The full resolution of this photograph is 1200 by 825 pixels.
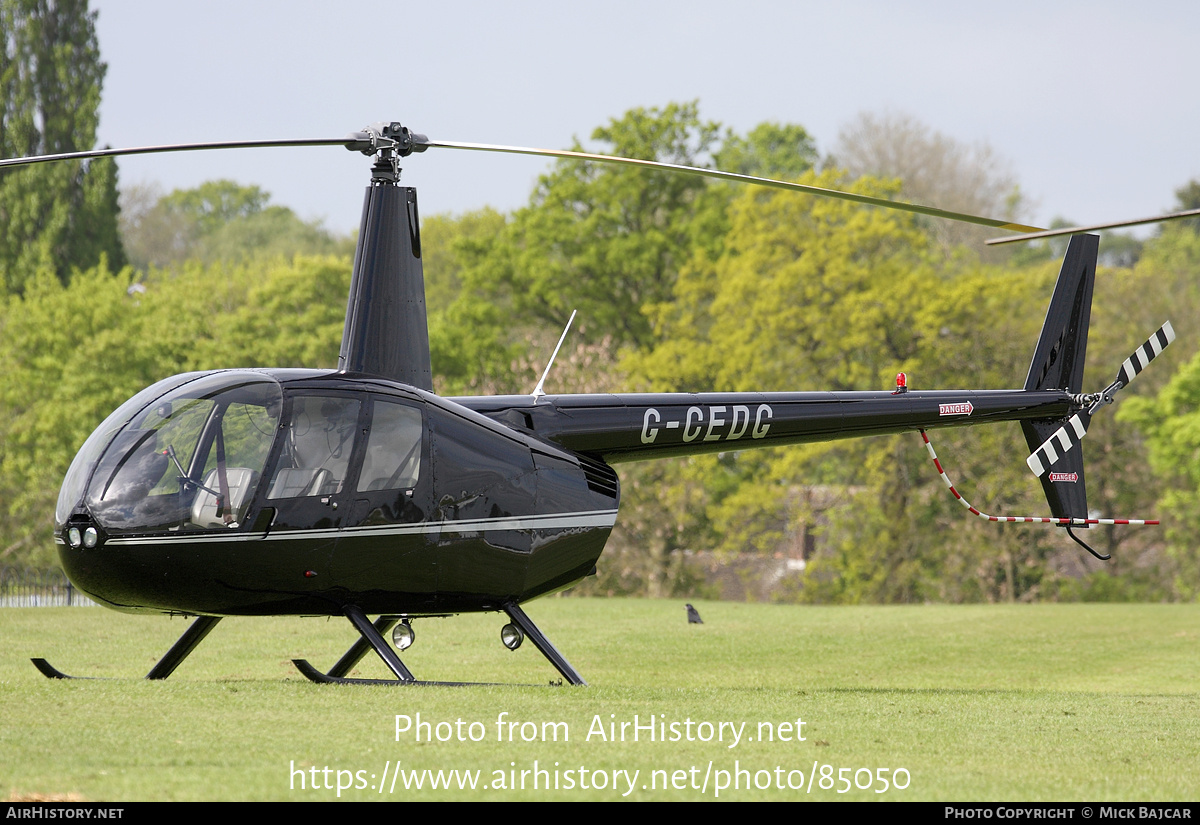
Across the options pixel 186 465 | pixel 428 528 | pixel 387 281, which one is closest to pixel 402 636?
pixel 428 528

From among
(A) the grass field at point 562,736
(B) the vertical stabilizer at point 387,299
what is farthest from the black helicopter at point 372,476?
(A) the grass field at point 562,736

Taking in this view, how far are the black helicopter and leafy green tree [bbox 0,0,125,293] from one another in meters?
43.7

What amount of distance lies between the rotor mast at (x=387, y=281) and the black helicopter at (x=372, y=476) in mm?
13

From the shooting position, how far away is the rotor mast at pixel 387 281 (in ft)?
31.9

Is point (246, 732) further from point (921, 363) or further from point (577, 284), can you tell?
point (577, 284)

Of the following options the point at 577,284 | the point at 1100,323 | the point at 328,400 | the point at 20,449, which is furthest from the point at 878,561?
the point at 328,400

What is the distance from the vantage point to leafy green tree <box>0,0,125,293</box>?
4959cm

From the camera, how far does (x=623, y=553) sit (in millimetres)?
36438


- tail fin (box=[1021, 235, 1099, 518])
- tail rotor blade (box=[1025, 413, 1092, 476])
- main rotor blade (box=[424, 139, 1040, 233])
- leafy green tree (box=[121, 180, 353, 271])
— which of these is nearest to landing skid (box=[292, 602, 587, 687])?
main rotor blade (box=[424, 139, 1040, 233])

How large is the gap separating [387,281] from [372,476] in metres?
1.72

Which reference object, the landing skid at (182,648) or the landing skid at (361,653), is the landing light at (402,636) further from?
the landing skid at (182,648)
